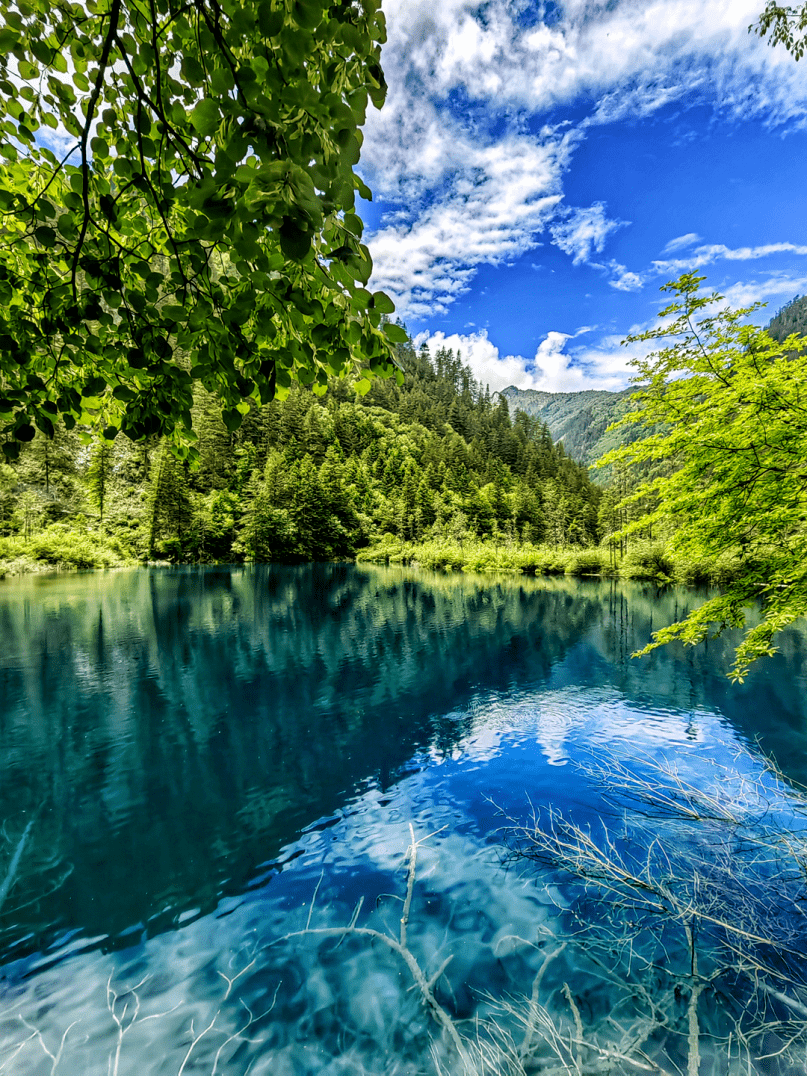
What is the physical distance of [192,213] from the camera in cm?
228

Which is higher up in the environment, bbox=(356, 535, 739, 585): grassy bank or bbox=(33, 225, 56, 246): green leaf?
bbox=(33, 225, 56, 246): green leaf

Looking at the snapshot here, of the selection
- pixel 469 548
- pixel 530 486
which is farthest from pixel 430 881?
pixel 530 486

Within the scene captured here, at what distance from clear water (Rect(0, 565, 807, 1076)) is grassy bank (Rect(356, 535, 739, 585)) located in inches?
1051

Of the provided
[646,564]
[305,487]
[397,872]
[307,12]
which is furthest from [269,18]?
[305,487]

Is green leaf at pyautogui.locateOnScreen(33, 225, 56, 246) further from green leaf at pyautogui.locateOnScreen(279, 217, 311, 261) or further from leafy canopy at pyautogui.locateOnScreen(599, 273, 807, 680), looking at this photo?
leafy canopy at pyautogui.locateOnScreen(599, 273, 807, 680)

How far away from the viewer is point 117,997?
4.43 m

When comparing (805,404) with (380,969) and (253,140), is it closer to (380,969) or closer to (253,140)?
(253,140)

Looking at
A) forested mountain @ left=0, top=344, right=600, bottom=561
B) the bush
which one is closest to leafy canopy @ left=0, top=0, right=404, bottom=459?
the bush

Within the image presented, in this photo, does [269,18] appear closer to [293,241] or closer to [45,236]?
[293,241]

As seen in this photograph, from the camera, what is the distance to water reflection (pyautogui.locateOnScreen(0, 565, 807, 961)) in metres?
6.39

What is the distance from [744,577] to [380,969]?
21.6 feet

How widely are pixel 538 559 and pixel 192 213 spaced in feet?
185

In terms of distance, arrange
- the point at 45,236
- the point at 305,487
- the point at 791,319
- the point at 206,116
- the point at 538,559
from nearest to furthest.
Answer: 1. the point at 206,116
2. the point at 45,236
3. the point at 538,559
4. the point at 305,487
5. the point at 791,319

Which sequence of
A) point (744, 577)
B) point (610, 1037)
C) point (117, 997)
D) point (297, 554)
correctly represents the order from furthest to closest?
1. point (297, 554)
2. point (744, 577)
3. point (117, 997)
4. point (610, 1037)
